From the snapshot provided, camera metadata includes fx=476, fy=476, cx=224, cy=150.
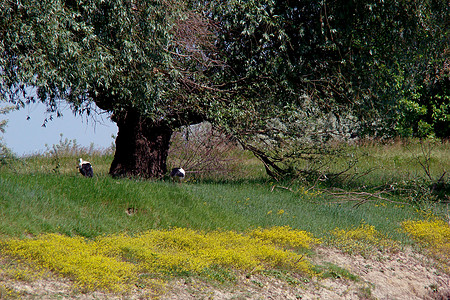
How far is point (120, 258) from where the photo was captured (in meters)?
8.28

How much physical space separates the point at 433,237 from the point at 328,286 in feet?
16.8

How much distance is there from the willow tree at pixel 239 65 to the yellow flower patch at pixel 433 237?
16.4ft

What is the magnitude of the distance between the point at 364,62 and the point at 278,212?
6652mm

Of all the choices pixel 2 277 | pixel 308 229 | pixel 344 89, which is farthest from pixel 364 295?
pixel 344 89

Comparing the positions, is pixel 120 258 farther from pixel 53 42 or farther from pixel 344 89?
pixel 344 89

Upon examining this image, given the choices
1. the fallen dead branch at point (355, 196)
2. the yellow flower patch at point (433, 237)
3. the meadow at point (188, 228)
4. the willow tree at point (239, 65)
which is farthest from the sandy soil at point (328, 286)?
the willow tree at point (239, 65)

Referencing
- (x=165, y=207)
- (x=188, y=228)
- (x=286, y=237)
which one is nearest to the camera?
(x=286, y=237)

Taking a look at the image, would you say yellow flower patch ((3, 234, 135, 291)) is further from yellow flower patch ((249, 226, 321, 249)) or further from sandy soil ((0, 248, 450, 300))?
yellow flower patch ((249, 226, 321, 249))

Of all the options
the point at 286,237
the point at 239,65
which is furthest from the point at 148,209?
the point at 239,65

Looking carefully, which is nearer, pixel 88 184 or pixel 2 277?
pixel 2 277

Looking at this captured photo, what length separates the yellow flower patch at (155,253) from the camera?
7273 mm

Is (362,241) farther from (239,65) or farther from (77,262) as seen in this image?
(239,65)

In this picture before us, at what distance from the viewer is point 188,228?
35.2 feet

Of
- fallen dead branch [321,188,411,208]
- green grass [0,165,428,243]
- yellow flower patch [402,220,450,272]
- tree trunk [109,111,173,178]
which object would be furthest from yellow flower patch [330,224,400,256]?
tree trunk [109,111,173,178]
